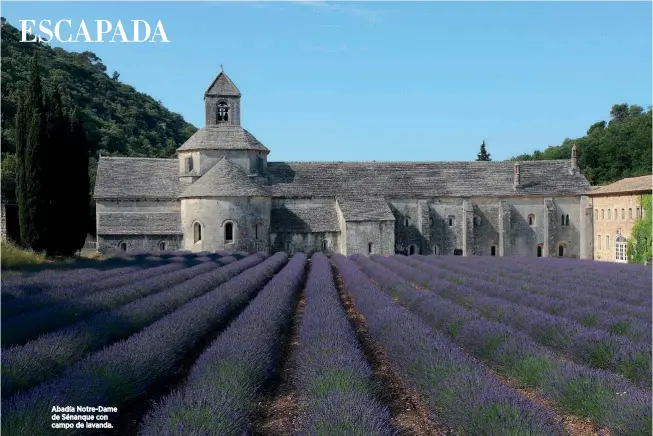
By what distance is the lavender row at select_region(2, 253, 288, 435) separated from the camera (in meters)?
5.59

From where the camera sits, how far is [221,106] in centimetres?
3997

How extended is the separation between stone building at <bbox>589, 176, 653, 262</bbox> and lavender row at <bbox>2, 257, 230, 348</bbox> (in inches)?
1104

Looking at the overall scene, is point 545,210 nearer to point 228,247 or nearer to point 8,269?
point 228,247

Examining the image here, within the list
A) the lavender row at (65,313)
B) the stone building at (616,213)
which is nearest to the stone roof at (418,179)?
the stone building at (616,213)

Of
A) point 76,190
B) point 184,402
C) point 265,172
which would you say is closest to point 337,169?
point 265,172

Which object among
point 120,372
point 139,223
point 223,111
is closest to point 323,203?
point 223,111

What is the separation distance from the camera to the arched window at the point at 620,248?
36.1 m

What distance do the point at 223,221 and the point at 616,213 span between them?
75.4 feet

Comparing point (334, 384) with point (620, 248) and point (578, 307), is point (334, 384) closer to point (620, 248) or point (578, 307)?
point (578, 307)

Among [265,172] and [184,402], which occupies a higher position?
[265,172]

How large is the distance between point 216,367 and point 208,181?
92.2 feet

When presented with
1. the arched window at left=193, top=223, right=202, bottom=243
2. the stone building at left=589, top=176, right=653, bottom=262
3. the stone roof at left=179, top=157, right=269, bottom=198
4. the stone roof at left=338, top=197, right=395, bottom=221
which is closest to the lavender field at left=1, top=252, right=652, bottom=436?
the stone roof at left=179, top=157, right=269, bottom=198

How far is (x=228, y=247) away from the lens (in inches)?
1347

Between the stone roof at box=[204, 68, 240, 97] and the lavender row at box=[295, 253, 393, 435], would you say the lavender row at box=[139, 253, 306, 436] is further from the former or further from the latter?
the stone roof at box=[204, 68, 240, 97]
